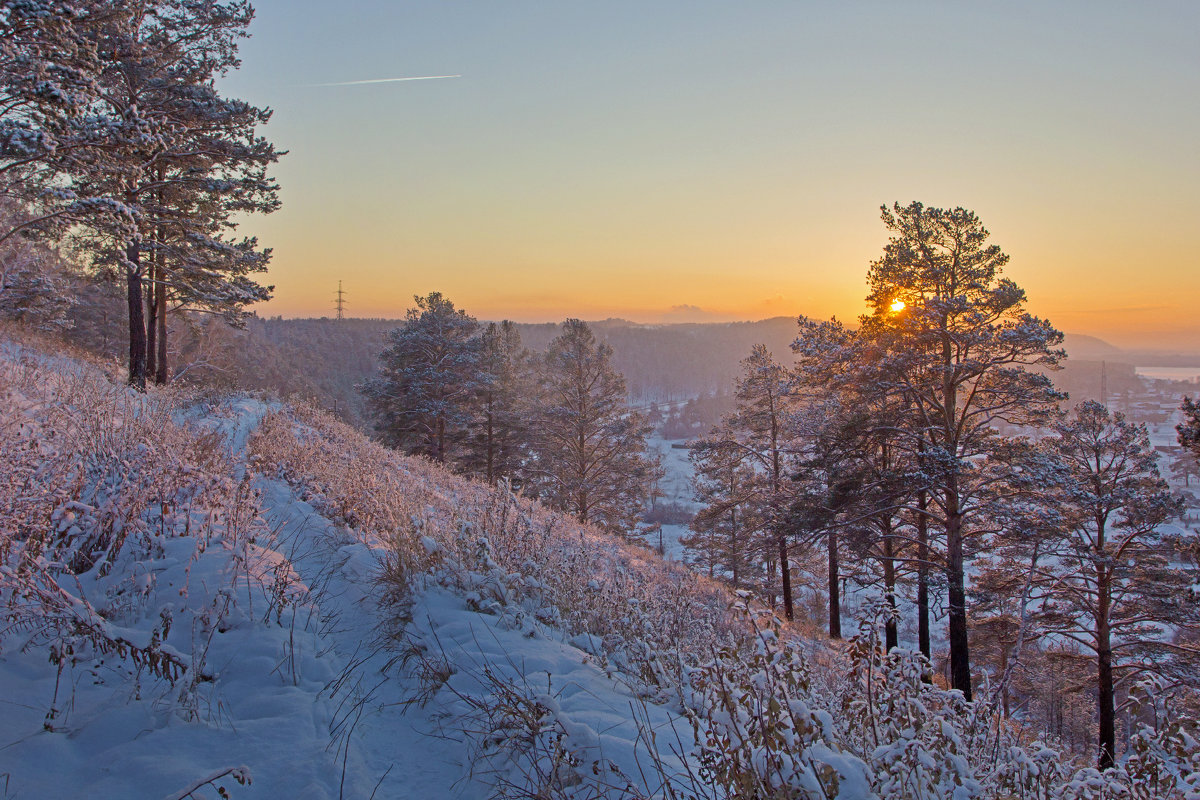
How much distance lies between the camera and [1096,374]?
10119 centimetres

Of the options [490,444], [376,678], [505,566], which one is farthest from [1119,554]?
[490,444]

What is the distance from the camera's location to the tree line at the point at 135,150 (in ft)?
27.6

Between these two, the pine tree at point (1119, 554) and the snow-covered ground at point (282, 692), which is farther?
the pine tree at point (1119, 554)

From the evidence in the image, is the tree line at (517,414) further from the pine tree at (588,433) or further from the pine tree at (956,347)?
the pine tree at (956,347)

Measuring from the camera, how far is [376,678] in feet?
10.7

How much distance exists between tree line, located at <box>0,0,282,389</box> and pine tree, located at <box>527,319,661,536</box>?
11738 millimetres

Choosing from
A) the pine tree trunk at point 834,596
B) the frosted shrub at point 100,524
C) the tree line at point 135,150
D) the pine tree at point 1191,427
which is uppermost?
the tree line at point 135,150

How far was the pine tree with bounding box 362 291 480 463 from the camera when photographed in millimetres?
25250

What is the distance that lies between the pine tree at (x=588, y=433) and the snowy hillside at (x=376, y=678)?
756 inches

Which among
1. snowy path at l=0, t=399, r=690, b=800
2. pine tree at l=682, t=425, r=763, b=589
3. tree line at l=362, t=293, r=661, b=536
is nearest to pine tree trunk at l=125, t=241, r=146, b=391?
tree line at l=362, t=293, r=661, b=536

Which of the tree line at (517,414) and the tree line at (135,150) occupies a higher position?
the tree line at (135,150)

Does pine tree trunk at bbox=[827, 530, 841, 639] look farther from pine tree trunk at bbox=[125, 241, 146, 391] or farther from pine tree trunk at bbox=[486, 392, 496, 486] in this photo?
pine tree trunk at bbox=[125, 241, 146, 391]

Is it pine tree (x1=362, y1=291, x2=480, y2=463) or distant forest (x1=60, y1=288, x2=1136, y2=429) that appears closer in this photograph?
pine tree (x1=362, y1=291, x2=480, y2=463)

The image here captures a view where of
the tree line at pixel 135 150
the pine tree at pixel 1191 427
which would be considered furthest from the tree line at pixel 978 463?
the tree line at pixel 135 150
